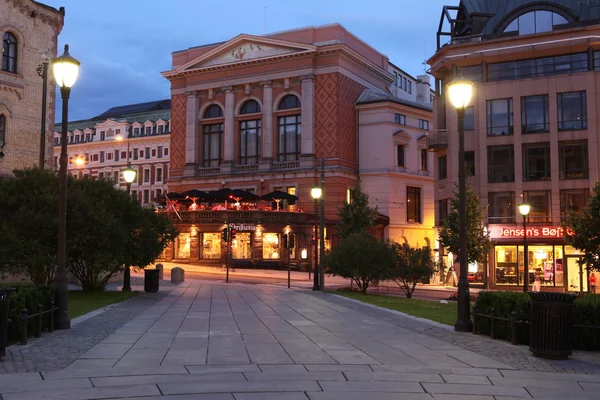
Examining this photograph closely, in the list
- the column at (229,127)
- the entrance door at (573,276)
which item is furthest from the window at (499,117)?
the column at (229,127)

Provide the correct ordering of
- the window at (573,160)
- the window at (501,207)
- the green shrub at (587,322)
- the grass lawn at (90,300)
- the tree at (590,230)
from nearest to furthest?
the green shrub at (587,322)
the grass lawn at (90,300)
the tree at (590,230)
the window at (573,160)
the window at (501,207)

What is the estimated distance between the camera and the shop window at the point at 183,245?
62312 millimetres

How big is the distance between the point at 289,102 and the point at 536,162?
2992 cm

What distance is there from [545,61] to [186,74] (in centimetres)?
4087

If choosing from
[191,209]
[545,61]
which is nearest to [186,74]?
[191,209]

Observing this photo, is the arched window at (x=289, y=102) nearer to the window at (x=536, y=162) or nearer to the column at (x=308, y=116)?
the column at (x=308, y=116)

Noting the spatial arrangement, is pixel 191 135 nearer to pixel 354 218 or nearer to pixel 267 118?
pixel 267 118

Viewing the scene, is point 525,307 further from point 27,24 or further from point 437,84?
point 437,84

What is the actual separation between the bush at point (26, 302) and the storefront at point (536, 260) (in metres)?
35.2

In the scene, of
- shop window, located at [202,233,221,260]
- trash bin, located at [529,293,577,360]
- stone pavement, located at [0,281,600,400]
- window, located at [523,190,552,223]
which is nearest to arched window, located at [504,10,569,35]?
window, located at [523,190,552,223]

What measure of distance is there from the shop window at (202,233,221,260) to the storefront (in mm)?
26580

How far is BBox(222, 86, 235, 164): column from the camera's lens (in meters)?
69.1

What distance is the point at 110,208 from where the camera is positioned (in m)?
27.7

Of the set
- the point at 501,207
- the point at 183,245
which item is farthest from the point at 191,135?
the point at 501,207
